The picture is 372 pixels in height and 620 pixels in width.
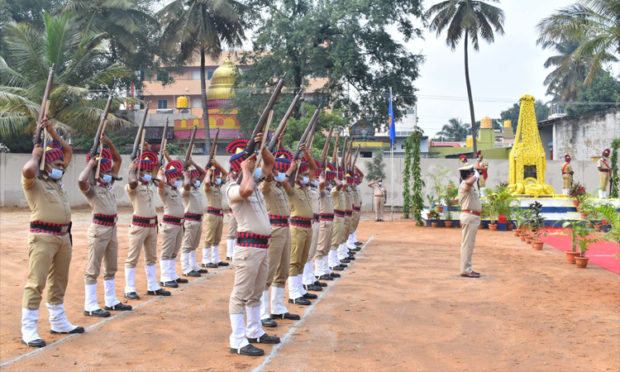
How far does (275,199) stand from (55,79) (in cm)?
1836

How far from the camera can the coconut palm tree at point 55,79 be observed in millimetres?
20875

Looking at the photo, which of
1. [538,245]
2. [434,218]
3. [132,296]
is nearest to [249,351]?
[132,296]

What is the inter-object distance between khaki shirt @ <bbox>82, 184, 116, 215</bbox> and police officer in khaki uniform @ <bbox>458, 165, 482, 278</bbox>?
220 inches

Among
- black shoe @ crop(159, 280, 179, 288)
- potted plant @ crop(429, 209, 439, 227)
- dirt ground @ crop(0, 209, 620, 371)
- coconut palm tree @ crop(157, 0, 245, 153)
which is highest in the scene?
coconut palm tree @ crop(157, 0, 245, 153)

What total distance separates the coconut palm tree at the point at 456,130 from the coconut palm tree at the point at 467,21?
42.6m

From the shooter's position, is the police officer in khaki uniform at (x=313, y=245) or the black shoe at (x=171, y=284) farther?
the black shoe at (x=171, y=284)

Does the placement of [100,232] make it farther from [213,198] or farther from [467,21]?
[467,21]

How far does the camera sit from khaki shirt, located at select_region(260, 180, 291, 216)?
6.46 m

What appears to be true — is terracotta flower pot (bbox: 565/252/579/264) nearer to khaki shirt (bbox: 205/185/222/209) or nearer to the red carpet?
the red carpet

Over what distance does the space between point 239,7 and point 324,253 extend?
67.4 ft

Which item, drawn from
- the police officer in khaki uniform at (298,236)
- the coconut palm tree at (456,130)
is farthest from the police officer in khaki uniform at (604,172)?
the coconut palm tree at (456,130)

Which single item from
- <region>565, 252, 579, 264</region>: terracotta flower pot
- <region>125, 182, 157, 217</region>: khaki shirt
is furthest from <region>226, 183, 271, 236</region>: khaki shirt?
<region>565, 252, 579, 264</region>: terracotta flower pot

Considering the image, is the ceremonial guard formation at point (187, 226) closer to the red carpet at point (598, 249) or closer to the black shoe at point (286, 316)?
the black shoe at point (286, 316)

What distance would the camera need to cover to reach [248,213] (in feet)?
18.2
